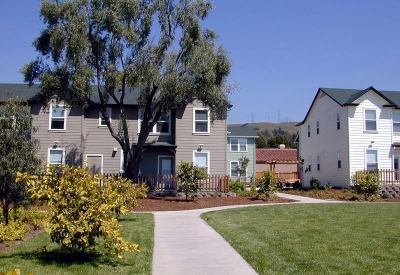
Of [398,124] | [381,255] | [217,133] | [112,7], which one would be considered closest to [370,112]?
[398,124]

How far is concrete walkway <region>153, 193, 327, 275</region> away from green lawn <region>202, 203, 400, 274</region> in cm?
28

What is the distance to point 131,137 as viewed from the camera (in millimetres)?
27812

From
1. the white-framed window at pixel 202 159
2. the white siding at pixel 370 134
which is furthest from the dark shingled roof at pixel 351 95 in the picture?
the white-framed window at pixel 202 159

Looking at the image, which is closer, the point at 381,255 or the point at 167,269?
the point at 167,269

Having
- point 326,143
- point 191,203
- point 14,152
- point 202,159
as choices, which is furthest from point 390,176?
point 14,152

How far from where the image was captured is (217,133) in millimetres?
28016

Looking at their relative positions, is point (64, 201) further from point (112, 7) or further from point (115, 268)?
point (112, 7)

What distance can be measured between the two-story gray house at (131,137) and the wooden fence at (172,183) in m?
2.29

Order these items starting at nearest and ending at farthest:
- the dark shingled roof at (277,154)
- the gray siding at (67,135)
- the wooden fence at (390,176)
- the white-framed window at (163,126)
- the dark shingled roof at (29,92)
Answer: the gray siding at (67,135) → the dark shingled roof at (29,92) → the wooden fence at (390,176) → the white-framed window at (163,126) → the dark shingled roof at (277,154)

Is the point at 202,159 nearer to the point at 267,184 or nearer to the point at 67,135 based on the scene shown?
the point at 267,184

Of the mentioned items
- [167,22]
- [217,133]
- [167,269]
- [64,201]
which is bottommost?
[167,269]

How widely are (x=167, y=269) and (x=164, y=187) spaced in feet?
58.4

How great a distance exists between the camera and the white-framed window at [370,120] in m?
29.9

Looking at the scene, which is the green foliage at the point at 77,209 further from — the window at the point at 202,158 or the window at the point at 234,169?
the window at the point at 234,169
